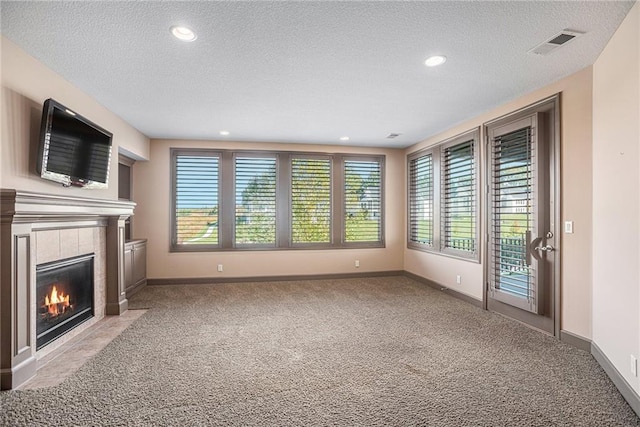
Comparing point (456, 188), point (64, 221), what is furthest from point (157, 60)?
point (456, 188)

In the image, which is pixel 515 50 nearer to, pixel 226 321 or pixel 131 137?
pixel 226 321

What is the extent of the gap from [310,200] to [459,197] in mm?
2670

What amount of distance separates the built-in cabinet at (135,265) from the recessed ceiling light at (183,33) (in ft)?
11.6

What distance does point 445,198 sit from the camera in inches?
213

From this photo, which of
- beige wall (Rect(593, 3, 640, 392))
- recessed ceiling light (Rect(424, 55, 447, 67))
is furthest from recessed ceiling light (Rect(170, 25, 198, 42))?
beige wall (Rect(593, 3, 640, 392))

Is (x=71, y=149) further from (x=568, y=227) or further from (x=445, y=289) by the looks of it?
(x=445, y=289)

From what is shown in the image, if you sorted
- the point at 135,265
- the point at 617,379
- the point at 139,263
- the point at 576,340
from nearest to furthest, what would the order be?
the point at 617,379
the point at 576,340
the point at 135,265
the point at 139,263

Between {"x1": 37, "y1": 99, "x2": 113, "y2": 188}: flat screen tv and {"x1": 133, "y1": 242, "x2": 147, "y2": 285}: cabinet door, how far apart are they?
1.83m

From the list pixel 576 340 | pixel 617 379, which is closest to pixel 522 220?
pixel 576 340

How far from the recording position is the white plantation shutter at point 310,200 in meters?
6.40

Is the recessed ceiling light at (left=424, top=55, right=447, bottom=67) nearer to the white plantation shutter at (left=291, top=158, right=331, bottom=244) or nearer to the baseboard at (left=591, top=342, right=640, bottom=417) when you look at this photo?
the baseboard at (left=591, top=342, right=640, bottom=417)

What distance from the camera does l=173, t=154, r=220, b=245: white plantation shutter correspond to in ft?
19.7

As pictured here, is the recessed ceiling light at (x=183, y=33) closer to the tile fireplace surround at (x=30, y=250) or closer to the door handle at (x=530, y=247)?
the tile fireplace surround at (x=30, y=250)

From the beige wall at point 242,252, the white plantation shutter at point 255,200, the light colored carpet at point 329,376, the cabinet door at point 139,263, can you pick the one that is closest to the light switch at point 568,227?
the light colored carpet at point 329,376
